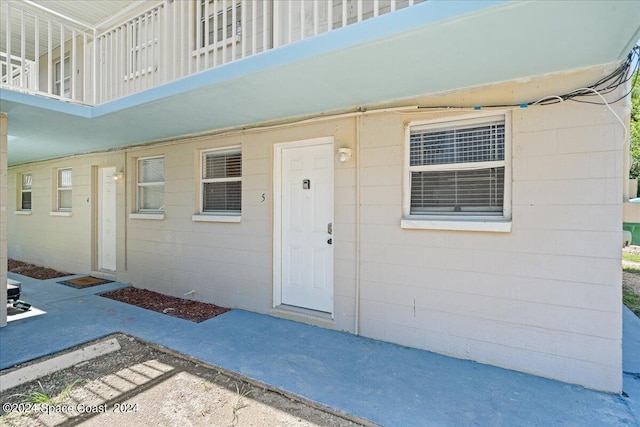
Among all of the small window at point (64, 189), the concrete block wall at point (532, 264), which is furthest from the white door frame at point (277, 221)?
the small window at point (64, 189)

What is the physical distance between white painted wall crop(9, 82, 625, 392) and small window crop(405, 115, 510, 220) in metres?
0.16

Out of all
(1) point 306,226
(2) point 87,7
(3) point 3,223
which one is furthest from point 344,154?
(2) point 87,7

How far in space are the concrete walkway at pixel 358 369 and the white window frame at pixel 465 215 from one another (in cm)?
138

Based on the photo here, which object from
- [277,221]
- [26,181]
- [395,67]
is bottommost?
[277,221]

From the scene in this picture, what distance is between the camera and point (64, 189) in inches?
332

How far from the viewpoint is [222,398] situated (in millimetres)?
2922

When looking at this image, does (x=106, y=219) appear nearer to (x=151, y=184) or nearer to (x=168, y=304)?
(x=151, y=184)

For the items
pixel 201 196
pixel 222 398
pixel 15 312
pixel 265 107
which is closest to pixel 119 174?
pixel 201 196

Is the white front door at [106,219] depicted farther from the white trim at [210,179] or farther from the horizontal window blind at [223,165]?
the horizontal window blind at [223,165]

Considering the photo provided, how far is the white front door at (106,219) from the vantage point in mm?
7406

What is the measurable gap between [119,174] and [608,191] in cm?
755

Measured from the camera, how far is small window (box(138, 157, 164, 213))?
258 inches

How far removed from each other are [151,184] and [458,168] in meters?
5.53

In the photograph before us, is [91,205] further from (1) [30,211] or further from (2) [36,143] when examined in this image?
(1) [30,211]
